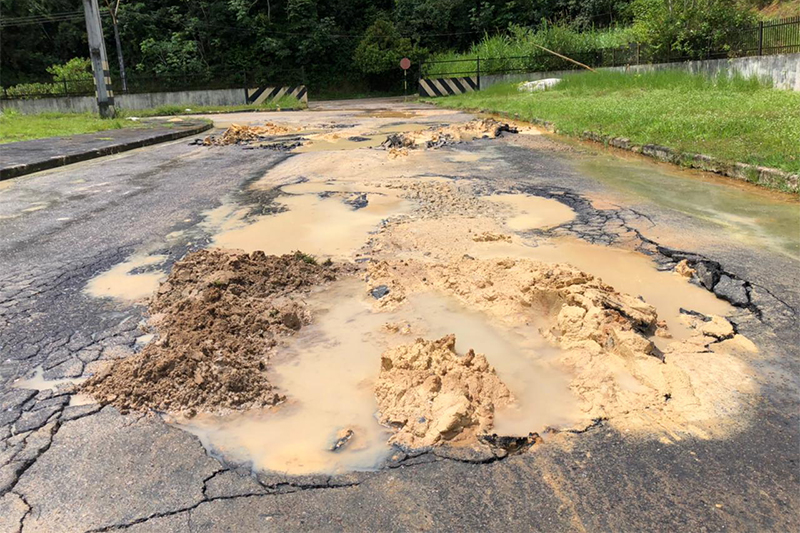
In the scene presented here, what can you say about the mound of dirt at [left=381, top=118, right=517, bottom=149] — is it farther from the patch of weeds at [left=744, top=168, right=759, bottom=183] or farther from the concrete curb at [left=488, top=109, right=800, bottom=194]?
the patch of weeds at [left=744, top=168, right=759, bottom=183]

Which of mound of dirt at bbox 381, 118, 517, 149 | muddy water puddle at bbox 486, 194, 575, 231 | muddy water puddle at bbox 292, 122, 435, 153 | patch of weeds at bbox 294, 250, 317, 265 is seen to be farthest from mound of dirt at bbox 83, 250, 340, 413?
muddy water puddle at bbox 292, 122, 435, 153

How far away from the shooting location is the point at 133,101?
3097cm

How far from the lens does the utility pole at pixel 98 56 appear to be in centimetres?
1923

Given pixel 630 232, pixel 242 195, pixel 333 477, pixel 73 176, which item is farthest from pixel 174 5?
pixel 333 477

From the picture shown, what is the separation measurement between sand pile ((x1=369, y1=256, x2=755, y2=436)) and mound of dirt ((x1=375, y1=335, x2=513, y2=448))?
1.47ft

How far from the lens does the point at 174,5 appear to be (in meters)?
37.3

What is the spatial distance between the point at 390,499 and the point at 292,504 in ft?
1.15

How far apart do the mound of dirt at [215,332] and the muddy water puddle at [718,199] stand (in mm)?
3687

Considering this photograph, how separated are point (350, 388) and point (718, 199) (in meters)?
5.54

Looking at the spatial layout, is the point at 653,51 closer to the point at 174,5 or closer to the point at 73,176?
the point at 73,176

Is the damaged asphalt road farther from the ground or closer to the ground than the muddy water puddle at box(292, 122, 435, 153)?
closer to the ground

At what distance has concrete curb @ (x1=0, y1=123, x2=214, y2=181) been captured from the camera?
10080 mm

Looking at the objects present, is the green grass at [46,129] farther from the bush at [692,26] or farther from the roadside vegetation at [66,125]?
the bush at [692,26]

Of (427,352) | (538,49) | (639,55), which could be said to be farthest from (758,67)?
(427,352)
